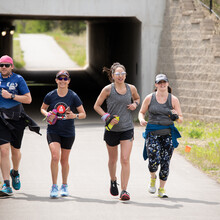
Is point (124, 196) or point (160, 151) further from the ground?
point (160, 151)

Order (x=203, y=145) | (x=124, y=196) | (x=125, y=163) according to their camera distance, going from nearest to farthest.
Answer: (x=124, y=196), (x=125, y=163), (x=203, y=145)

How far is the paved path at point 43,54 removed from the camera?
43591mm

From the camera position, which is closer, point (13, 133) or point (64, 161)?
point (64, 161)

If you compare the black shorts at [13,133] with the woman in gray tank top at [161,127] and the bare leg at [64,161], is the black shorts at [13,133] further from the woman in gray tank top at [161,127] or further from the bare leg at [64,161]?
the woman in gray tank top at [161,127]

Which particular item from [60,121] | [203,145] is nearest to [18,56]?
[203,145]

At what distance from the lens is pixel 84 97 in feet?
78.9

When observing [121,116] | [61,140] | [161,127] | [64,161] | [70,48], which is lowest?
[70,48]

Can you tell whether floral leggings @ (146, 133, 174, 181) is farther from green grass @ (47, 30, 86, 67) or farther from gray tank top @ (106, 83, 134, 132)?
green grass @ (47, 30, 86, 67)

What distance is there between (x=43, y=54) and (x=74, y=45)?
5.02 meters

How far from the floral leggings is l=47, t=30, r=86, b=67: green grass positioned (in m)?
34.5

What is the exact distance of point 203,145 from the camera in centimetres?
1272

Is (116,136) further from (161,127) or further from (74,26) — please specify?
(74,26)

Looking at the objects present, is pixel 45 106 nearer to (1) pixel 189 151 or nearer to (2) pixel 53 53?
(1) pixel 189 151

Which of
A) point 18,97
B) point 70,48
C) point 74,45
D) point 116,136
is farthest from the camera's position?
point 74,45
